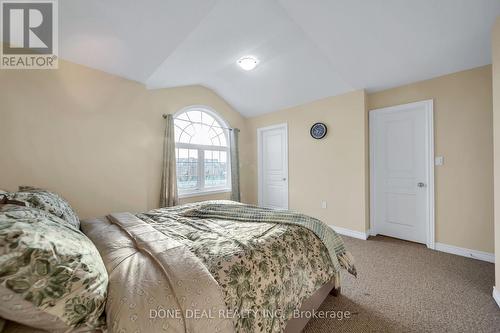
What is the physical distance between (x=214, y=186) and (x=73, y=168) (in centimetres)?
235

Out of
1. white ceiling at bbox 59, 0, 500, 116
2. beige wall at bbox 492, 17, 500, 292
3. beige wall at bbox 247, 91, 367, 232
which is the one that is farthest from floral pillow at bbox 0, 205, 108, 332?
beige wall at bbox 247, 91, 367, 232

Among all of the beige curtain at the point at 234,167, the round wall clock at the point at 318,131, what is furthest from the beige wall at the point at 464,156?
the beige curtain at the point at 234,167

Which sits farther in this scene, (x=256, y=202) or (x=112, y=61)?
(x=256, y=202)

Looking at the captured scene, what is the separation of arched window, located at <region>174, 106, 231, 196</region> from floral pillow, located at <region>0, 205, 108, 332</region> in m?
2.98

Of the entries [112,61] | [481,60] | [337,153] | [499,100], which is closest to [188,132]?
[112,61]

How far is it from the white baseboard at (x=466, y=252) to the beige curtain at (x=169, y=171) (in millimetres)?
3794

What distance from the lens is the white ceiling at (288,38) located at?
6.04 ft

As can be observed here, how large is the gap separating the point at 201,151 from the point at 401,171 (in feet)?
11.2

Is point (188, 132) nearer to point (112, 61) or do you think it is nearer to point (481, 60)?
point (112, 61)

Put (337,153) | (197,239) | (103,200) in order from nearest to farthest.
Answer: (197,239), (103,200), (337,153)

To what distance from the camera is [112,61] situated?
2.36 metres

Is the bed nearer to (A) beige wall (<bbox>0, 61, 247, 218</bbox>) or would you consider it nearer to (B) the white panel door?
(A) beige wall (<bbox>0, 61, 247, 218</bbox>)

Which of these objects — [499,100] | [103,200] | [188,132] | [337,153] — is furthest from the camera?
[188,132]

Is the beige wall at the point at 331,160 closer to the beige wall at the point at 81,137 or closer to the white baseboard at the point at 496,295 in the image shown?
the white baseboard at the point at 496,295
